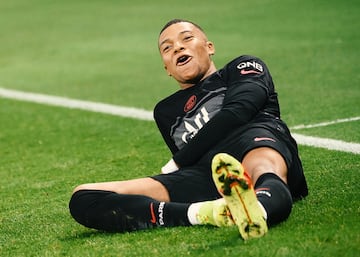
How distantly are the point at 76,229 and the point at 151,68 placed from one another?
818 cm

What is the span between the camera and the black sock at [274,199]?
4953mm

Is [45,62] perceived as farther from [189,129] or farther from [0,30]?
[189,129]

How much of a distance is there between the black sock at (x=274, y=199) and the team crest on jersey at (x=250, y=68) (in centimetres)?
105

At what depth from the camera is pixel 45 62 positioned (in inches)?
613

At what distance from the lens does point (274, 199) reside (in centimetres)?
499

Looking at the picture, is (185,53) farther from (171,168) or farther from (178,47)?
(171,168)

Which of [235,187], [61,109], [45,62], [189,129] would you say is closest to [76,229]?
[189,129]

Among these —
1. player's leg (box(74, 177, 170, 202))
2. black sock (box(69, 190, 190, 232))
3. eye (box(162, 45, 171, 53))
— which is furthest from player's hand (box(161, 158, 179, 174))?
eye (box(162, 45, 171, 53))

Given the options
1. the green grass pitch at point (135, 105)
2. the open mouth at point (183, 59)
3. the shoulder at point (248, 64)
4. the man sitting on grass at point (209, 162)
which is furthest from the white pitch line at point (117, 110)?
the open mouth at point (183, 59)

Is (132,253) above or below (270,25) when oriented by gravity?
above

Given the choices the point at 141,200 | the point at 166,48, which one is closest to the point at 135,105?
the point at 166,48

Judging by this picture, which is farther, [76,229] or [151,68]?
[151,68]

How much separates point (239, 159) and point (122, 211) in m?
0.72

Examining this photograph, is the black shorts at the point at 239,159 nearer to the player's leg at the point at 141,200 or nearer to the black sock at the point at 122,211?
the player's leg at the point at 141,200
